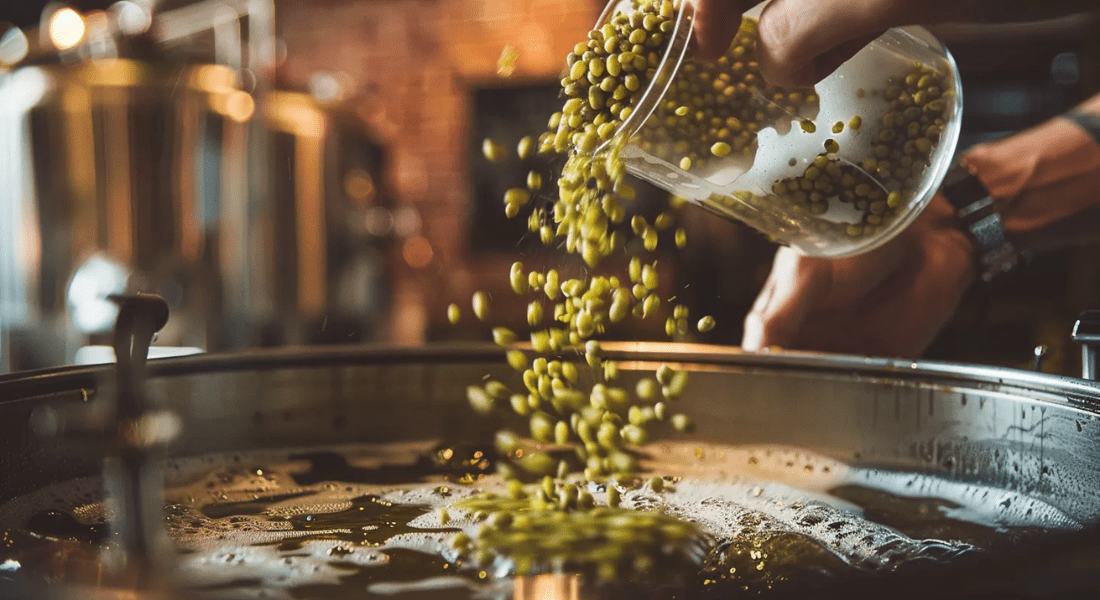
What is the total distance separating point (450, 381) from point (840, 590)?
0.67 meters

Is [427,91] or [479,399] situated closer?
[479,399]

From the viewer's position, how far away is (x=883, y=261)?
3.59 feet

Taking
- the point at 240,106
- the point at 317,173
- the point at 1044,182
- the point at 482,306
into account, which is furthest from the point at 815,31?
the point at 317,173

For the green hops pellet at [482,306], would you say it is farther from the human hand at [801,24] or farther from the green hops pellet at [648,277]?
the human hand at [801,24]

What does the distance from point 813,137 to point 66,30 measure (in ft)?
6.74

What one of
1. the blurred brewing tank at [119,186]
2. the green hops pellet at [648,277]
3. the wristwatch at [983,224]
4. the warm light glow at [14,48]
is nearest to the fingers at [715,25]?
the green hops pellet at [648,277]

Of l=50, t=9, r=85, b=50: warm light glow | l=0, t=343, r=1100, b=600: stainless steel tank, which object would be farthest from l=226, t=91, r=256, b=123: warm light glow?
l=0, t=343, r=1100, b=600: stainless steel tank

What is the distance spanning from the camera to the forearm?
120 centimetres

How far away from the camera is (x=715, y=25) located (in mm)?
590

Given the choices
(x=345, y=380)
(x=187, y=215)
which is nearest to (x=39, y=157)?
(x=187, y=215)

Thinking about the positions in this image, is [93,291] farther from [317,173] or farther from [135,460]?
[135,460]

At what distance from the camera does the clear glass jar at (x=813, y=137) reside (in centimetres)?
66

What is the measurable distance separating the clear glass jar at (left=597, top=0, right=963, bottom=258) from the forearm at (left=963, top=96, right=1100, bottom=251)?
547 millimetres

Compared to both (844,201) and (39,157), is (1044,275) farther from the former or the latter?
(39,157)
